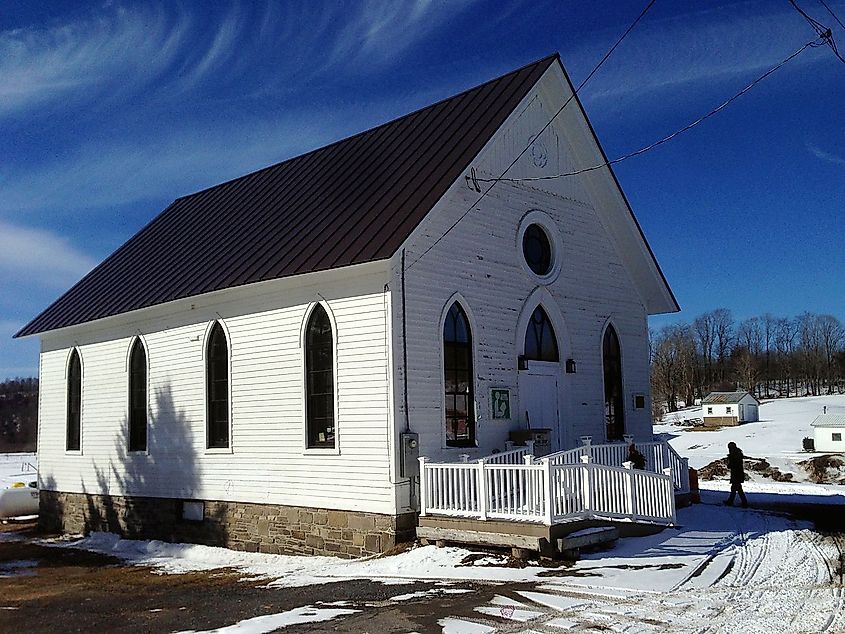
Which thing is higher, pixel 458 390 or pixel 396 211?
pixel 396 211

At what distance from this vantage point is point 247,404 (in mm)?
16609

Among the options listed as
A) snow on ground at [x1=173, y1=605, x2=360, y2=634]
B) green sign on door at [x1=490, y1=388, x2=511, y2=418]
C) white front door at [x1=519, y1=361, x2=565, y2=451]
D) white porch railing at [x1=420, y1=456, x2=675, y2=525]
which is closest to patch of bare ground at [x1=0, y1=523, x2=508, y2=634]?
snow on ground at [x1=173, y1=605, x2=360, y2=634]

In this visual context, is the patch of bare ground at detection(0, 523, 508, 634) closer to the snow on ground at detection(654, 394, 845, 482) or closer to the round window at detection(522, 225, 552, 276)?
the round window at detection(522, 225, 552, 276)

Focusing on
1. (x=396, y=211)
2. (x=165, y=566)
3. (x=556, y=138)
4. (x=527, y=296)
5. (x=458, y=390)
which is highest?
(x=556, y=138)

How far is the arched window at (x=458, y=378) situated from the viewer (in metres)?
15.1

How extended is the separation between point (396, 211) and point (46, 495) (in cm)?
1400

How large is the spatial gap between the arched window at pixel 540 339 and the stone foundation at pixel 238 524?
15.6 feet

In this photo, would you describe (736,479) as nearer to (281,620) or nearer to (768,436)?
(281,620)

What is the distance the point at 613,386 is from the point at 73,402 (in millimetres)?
13495

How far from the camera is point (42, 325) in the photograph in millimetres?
22812

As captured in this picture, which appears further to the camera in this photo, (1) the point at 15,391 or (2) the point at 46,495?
(1) the point at 15,391

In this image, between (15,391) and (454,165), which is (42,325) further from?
(15,391)

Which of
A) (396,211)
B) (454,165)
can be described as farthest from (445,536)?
(454,165)

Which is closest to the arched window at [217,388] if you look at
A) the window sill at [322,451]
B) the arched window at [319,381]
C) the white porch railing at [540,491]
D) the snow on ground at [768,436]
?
the arched window at [319,381]
